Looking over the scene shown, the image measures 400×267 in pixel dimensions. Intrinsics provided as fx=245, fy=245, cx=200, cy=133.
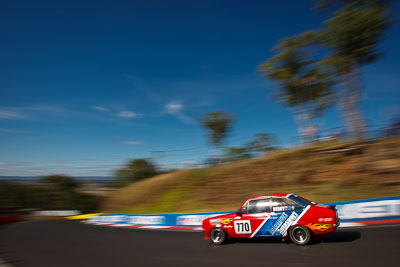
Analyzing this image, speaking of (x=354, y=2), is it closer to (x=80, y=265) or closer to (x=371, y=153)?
(x=371, y=153)

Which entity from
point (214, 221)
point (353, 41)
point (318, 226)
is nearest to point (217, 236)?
point (214, 221)

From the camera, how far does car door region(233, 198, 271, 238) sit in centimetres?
793

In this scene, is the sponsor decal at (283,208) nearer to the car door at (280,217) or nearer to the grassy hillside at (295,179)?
the car door at (280,217)

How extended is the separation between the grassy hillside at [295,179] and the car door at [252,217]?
349 inches

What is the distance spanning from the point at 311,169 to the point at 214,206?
8.24m

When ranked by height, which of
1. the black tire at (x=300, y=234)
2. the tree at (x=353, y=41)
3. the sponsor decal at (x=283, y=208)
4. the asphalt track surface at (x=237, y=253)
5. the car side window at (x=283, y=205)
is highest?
the tree at (x=353, y=41)

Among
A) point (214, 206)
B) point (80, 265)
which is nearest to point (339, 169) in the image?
point (214, 206)

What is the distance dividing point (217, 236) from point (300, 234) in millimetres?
2892

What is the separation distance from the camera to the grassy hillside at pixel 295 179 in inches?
586

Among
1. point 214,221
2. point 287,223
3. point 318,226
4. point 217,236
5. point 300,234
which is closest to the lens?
point 318,226

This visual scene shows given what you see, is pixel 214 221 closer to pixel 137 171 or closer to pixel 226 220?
pixel 226 220

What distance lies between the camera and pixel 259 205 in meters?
8.10

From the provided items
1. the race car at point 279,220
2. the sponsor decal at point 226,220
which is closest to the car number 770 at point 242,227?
the race car at point 279,220

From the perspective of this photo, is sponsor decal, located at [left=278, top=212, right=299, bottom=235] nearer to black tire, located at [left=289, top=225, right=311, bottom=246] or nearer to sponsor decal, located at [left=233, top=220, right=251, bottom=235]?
black tire, located at [left=289, top=225, right=311, bottom=246]
